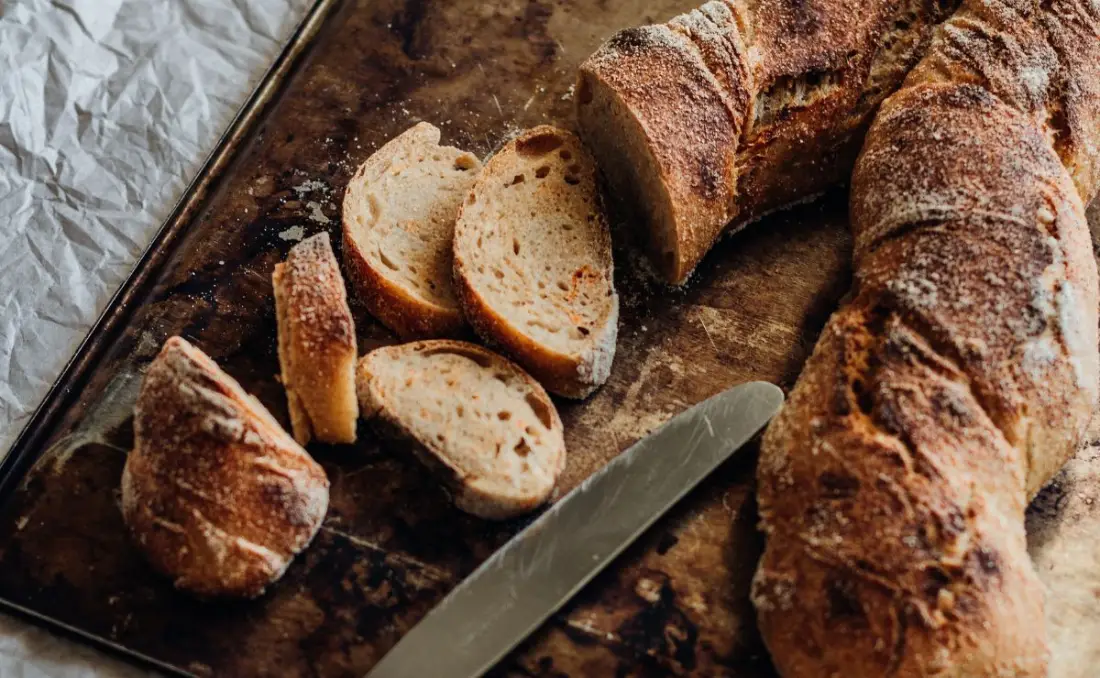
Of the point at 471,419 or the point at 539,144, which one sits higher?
the point at 539,144

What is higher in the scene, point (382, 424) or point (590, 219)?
point (590, 219)

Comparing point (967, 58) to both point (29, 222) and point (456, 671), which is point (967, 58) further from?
point (29, 222)

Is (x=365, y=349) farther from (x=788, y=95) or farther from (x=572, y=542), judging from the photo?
(x=788, y=95)

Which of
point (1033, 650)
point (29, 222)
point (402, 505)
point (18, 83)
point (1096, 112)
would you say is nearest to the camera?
point (1033, 650)

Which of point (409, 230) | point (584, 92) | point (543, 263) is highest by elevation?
point (584, 92)

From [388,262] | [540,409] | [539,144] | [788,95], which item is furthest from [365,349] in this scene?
[788,95]

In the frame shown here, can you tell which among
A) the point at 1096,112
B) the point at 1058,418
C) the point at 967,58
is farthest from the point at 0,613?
the point at 1096,112

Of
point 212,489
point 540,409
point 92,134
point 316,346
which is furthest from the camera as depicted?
point 92,134
